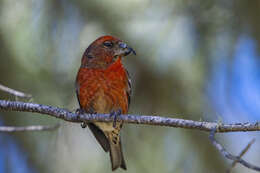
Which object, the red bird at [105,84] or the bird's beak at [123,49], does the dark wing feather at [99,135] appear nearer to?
the red bird at [105,84]

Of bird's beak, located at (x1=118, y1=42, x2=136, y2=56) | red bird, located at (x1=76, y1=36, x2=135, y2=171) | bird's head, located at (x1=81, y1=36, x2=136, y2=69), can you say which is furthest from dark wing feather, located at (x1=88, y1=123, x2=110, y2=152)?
bird's beak, located at (x1=118, y1=42, x2=136, y2=56)

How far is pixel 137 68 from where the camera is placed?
544 centimetres

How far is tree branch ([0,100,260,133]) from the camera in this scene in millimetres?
2951

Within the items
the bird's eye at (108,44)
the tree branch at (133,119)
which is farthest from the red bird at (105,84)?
the tree branch at (133,119)

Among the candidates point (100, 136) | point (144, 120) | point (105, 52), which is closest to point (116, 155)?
point (100, 136)

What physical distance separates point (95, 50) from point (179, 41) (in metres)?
1.07

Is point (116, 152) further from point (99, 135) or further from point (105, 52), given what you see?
point (105, 52)

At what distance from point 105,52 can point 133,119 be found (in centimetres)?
165

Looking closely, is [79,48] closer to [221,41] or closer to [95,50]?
[95,50]

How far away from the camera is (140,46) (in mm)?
5422

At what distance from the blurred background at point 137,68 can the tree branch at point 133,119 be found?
4.56ft

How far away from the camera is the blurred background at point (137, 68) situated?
16.7 ft

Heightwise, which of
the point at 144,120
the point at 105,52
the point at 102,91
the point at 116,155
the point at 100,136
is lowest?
the point at 116,155

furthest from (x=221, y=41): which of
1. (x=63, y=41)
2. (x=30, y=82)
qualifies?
(x=30, y=82)
